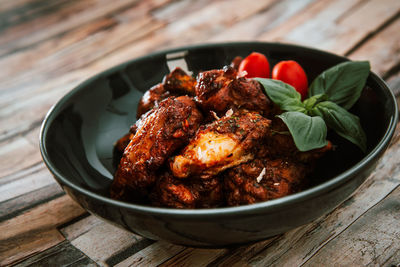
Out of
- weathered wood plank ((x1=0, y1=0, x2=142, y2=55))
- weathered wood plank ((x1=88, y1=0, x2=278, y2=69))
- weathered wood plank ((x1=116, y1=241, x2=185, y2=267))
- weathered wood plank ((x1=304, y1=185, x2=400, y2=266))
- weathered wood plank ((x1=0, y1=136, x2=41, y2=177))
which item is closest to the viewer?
weathered wood plank ((x1=304, y1=185, x2=400, y2=266))

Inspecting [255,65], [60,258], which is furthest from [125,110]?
[60,258]

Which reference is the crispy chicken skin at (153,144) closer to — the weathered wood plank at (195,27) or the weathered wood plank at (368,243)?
the weathered wood plank at (368,243)

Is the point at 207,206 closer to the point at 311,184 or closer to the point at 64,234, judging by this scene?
the point at 311,184

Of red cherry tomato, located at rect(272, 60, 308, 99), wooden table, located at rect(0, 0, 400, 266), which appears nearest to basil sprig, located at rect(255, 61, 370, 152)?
red cherry tomato, located at rect(272, 60, 308, 99)

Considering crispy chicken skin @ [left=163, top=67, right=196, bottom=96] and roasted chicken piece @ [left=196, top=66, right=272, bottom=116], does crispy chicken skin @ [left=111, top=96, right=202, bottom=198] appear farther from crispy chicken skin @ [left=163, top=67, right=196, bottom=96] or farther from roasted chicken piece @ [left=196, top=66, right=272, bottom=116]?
crispy chicken skin @ [left=163, top=67, right=196, bottom=96]

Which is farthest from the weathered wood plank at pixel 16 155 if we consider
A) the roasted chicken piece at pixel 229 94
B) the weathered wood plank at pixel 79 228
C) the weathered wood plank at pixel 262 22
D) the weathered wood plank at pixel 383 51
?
the weathered wood plank at pixel 383 51

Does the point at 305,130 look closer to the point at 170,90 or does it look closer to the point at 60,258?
the point at 170,90

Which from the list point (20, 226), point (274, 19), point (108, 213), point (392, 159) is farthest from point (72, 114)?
point (274, 19)
